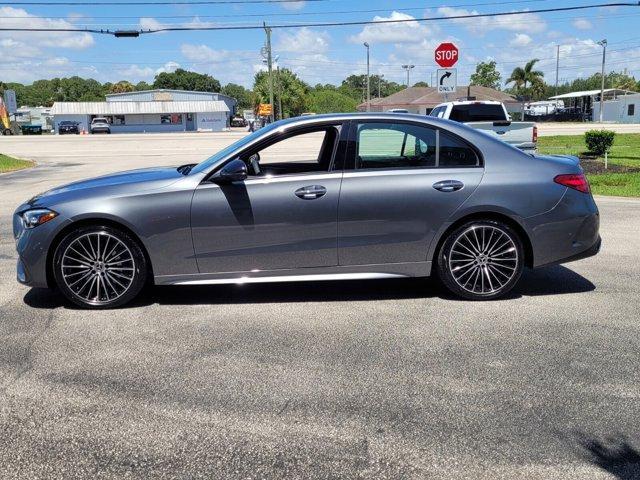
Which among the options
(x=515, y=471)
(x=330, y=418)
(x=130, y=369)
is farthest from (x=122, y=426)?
(x=515, y=471)

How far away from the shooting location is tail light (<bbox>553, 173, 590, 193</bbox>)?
5520mm

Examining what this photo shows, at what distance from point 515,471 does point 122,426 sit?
2.09 meters

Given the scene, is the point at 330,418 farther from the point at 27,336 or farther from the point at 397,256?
the point at 27,336

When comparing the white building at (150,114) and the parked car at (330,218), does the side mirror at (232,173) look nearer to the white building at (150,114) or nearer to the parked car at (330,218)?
the parked car at (330,218)

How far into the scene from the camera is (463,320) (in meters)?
5.11

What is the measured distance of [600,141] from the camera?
1981 centimetres

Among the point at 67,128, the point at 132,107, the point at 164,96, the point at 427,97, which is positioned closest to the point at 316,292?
the point at 427,97

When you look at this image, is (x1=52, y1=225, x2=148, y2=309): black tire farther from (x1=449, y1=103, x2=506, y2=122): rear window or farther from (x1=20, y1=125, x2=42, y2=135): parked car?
(x1=20, y1=125, x2=42, y2=135): parked car

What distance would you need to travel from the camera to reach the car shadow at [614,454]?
2947mm

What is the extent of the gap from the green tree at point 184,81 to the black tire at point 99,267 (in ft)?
493

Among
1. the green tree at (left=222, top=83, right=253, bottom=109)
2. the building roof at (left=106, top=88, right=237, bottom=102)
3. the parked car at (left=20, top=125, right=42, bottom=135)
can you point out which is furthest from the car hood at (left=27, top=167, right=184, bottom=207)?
the green tree at (left=222, top=83, right=253, bottom=109)

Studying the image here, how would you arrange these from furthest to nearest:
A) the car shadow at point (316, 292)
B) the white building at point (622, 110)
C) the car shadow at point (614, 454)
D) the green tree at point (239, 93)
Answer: the green tree at point (239, 93) < the white building at point (622, 110) < the car shadow at point (316, 292) < the car shadow at point (614, 454)

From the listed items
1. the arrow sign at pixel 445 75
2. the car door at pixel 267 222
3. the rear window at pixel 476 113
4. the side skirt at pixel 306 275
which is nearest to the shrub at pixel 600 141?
the rear window at pixel 476 113

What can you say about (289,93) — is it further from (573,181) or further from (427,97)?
(573,181)
